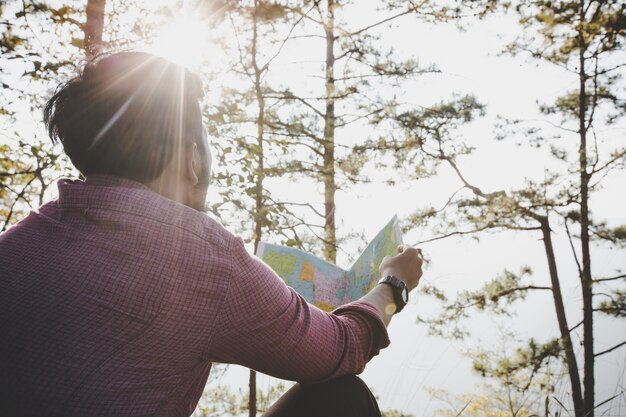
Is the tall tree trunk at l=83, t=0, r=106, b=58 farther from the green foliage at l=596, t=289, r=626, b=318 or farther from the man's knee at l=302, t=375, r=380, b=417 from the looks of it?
the green foliage at l=596, t=289, r=626, b=318

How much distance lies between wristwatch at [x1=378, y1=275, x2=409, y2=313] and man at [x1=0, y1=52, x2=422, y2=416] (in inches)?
4.2

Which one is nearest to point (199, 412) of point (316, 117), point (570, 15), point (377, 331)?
point (316, 117)

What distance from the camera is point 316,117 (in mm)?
7086

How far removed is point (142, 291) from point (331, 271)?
1.06m

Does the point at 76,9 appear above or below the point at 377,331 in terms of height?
above

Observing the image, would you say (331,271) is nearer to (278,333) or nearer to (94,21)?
(278,333)

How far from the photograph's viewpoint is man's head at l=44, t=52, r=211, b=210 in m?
0.85

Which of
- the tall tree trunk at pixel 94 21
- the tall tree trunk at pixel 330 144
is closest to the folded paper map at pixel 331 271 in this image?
the tall tree trunk at pixel 94 21

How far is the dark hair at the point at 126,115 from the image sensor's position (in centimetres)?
85

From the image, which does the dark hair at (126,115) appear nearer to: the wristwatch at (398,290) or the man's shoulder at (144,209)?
the man's shoulder at (144,209)

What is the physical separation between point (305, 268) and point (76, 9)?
3703 mm

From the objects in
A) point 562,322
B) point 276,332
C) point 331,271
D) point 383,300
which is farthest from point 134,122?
point 562,322

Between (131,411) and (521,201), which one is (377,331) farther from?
(521,201)

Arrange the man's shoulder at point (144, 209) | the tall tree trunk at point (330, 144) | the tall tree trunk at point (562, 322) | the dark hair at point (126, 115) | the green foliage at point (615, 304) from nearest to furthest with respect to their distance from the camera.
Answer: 1. the man's shoulder at point (144, 209)
2. the dark hair at point (126, 115)
3. the green foliage at point (615, 304)
4. the tall tree trunk at point (562, 322)
5. the tall tree trunk at point (330, 144)
